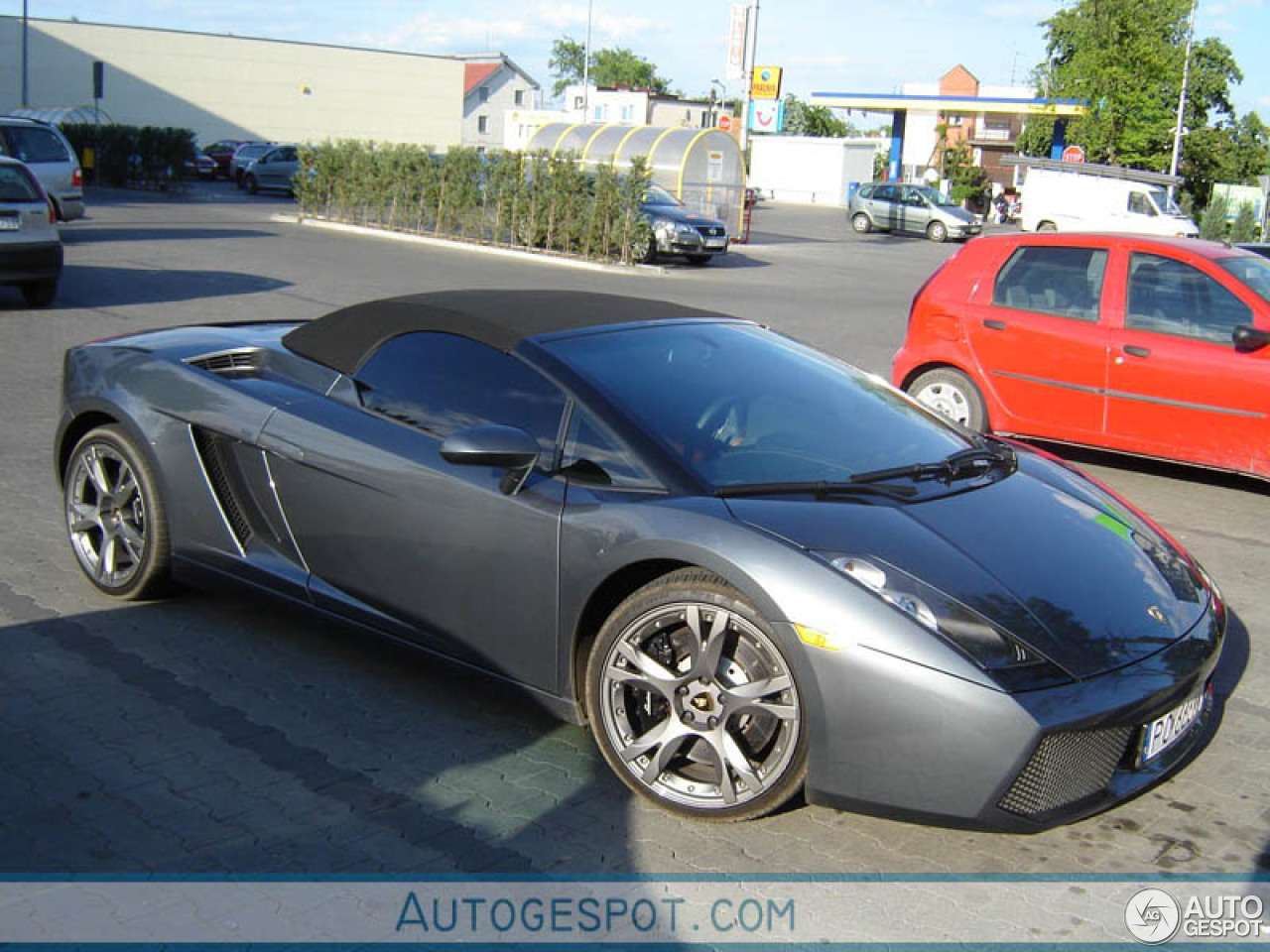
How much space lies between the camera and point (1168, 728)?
12.1 feet

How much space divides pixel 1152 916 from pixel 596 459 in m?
1.95

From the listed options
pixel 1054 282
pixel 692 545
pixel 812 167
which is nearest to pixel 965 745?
pixel 692 545

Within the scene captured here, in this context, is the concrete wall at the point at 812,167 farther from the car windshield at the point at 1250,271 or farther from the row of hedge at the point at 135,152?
the car windshield at the point at 1250,271

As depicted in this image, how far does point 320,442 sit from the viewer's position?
14.9 ft

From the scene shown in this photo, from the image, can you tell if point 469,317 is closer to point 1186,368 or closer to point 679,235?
point 1186,368

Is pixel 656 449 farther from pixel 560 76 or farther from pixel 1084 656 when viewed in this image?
pixel 560 76

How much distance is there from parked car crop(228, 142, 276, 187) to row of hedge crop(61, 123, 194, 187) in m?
3.38

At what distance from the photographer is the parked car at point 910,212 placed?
41.3m

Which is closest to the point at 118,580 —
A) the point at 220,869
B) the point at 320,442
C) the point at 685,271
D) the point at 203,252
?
the point at 320,442

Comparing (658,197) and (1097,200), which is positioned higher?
(1097,200)

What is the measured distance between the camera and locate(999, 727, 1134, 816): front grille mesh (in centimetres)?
331

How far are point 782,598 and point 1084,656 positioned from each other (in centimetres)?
82

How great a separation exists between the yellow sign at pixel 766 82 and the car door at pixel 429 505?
38.7 m

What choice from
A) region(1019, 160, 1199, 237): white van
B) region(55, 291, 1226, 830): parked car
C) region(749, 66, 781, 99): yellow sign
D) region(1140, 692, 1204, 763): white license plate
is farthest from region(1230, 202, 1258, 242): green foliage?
region(1140, 692, 1204, 763): white license plate
